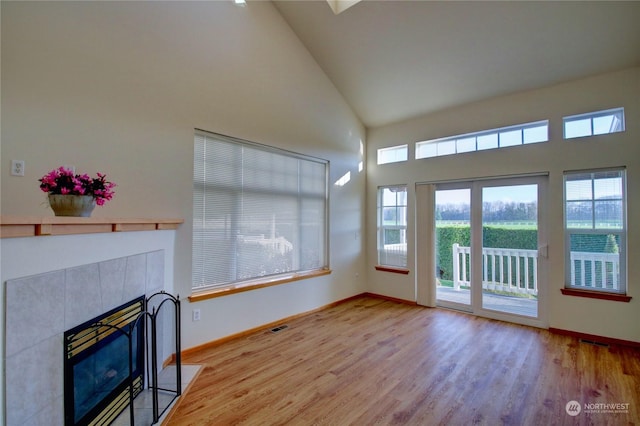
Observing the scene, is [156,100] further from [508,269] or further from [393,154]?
[508,269]

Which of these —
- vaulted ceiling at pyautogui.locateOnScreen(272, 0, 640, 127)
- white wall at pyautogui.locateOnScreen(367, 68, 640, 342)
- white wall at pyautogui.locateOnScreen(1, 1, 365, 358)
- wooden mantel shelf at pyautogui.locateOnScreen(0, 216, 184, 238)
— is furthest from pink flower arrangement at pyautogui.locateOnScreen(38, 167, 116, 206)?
white wall at pyautogui.locateOnScreen(367, 68, 640, 342)

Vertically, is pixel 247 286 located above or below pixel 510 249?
below

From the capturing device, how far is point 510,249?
157 inches

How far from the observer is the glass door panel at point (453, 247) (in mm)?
4363

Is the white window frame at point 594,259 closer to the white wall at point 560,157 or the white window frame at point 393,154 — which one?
the white wall at point 560,157

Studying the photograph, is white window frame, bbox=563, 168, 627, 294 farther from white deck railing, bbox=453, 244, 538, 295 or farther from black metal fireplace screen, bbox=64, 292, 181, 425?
black metal fireplace screen, bbox=64, 292, 181, 425

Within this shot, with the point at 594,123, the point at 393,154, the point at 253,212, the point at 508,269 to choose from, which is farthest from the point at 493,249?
the point at 253,212

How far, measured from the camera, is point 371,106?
191 inches

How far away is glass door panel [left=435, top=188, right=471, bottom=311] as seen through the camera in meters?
4.36

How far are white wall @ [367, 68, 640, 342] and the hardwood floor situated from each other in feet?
1.05

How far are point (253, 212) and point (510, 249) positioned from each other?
356 centimetres

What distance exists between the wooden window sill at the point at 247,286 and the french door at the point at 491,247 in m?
2.05

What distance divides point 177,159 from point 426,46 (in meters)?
3.26

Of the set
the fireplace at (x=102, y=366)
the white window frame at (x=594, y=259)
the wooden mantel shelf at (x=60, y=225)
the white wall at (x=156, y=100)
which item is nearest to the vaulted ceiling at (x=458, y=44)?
the white wall at (x=156, y=100)
